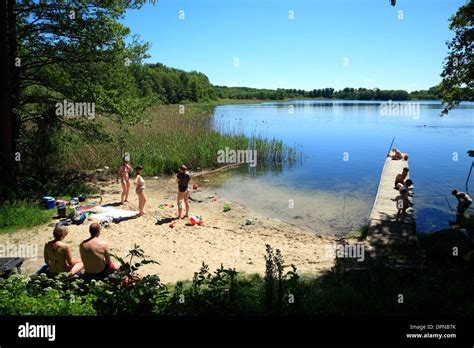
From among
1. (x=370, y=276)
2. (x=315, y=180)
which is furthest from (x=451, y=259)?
(x=315, y=180)

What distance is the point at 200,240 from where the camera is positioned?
388 inches

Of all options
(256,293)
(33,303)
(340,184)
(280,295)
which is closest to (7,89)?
(33,303)

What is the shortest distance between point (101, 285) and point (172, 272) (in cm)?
313

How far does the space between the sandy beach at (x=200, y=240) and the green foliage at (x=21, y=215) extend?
0.39 metres

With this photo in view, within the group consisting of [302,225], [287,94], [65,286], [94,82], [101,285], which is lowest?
[302,225]

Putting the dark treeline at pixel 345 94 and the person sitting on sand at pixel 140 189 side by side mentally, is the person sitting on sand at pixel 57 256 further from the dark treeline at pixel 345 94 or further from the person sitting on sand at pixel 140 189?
the dark treeline at pixel 345 94

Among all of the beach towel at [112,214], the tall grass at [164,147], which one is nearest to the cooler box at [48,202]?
the beach towel at [112,214]

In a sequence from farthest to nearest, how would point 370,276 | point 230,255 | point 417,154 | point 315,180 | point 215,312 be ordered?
point 417,154 < point 315,180 < point 230,255 < point 370,276 < point 215,312

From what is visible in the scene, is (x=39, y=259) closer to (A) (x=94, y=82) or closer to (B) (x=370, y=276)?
(B) (x=370, y=276)

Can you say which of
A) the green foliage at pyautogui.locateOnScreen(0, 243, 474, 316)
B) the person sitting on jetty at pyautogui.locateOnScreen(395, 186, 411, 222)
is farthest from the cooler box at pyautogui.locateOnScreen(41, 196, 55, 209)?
the person sitting on jetty at pyautogui.locateOnScreen(395, 186, 411, 222)

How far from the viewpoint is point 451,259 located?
7621 millimetres

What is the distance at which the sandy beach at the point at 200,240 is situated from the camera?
8.05 metres

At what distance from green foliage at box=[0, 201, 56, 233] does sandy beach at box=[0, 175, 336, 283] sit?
1.28ft

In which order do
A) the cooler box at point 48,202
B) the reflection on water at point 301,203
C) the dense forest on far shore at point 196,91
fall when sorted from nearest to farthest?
the cooler box at point 48,202, the reflection on water at point 301,203, the dense forest on far shore at point 196,91
